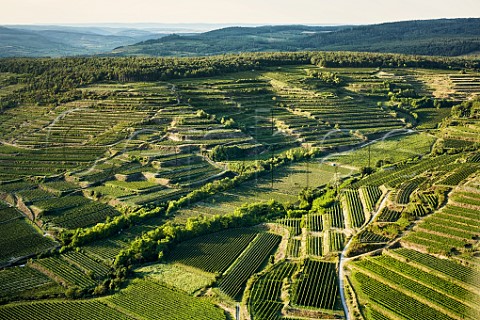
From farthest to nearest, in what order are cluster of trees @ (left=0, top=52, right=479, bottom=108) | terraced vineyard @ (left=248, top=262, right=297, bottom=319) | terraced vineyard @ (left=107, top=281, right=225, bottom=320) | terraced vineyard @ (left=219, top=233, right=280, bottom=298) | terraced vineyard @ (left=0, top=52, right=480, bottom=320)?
cluster of trees @ (left=0, top=52, right=479, bottom=108) → terraced vineyard @ (left=219, top=233, right=280, bottom=298) → terraced vineyard @ (left=0, top=52, right=480, bottom=320) → terraced vineyard @ (left=107, top=281, right=225, bottom=320) → terraced vineyard @ (left=248, top=262, right=297, bottom=319)

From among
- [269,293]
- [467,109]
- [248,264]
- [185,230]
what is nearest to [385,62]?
[467,109]

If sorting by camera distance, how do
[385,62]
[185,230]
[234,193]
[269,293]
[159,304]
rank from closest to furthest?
[159,304] → [269,293] → [185,230] → [234,193] → [385,62]

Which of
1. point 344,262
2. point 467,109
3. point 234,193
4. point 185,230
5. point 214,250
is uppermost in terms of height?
point 467,109

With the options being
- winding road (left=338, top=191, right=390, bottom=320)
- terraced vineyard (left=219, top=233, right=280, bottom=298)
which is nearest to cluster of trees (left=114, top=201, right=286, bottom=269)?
terraced vineyard (left=219, top=233, right=280, bottom=298)

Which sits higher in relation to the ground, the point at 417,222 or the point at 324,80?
the point at 324,80

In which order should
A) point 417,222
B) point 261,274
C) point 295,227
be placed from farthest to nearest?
point 295,227
point 417,222
point 261,274

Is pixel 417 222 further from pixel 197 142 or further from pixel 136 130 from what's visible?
pixel 136 130

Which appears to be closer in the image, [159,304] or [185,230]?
[159,304]

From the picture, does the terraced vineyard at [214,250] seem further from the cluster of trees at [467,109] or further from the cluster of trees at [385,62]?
the cluster of trees at [385,62]

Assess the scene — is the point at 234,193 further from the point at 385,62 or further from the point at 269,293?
the point at 385,62

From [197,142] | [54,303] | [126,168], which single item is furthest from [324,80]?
[54,303]

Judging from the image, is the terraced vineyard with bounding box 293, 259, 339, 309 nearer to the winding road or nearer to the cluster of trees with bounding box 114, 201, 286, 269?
the winding road
